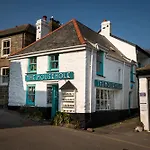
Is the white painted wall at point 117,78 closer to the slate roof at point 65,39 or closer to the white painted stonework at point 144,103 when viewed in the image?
the slate roof at point 65,39

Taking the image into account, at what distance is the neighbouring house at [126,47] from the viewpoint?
2142cm

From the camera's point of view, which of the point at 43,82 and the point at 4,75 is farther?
the point at 4,75

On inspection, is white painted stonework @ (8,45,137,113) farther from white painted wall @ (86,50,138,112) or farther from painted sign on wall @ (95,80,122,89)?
painted sign on wall @ (95,80,122,89)

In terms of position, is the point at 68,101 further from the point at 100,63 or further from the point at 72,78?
the point at 100,63

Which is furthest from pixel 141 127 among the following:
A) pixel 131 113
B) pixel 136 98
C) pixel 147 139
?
pixel 136 98

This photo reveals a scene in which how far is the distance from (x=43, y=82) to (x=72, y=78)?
270cm

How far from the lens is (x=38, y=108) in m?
15.7

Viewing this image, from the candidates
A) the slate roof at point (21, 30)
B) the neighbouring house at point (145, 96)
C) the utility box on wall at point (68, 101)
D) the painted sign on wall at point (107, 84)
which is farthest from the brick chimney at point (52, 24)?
the neighbouring house at point (145, 96)

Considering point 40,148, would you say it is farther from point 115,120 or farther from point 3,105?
point 3,105

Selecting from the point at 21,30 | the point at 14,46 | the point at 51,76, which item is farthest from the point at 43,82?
the point at 21,30

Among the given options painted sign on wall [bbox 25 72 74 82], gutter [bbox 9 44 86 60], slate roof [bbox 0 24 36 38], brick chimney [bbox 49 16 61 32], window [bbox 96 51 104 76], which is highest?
brick chimney [bbox 49 16 61 32]

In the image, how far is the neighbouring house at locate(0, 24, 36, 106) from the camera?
19750 mm

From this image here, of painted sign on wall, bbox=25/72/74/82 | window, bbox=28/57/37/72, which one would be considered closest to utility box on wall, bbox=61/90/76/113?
painted sign on wall, bbox=25/72/74/82

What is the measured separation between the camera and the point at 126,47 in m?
21.8
